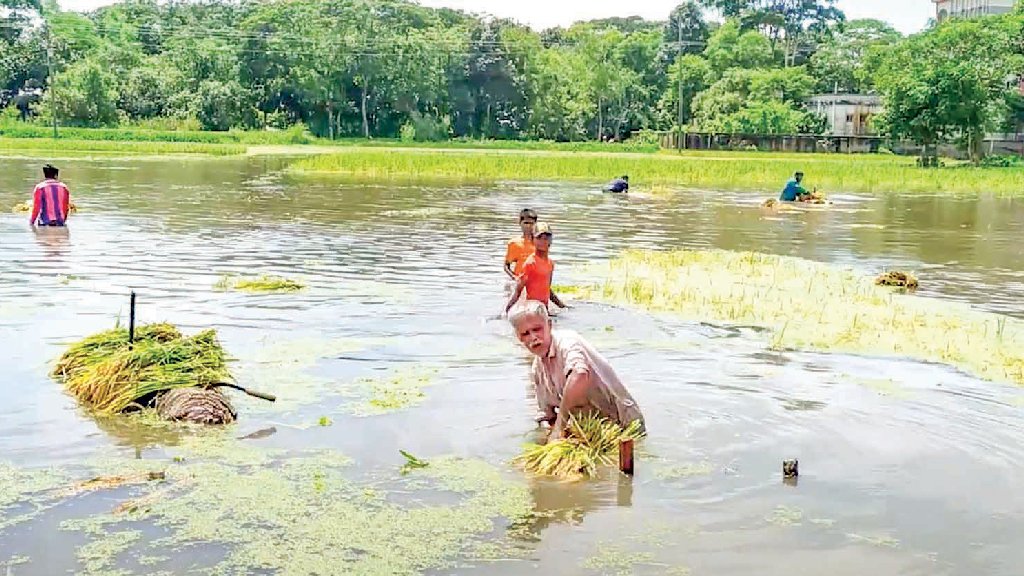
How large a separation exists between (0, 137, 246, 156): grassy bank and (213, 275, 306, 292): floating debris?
42424 mm

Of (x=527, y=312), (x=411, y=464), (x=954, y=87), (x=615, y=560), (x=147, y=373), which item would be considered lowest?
(x=615, y=560)

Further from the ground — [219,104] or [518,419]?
[219,104]

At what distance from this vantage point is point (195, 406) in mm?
7285

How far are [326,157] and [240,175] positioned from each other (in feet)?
18.6

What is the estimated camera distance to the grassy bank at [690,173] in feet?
125

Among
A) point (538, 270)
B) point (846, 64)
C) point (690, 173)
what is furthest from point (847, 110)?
point (538, 270)

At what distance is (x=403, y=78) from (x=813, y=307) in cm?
6846

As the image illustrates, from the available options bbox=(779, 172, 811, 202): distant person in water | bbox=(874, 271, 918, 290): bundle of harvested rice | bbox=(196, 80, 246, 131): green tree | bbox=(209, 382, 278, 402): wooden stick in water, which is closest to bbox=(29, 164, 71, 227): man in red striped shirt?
bbox=(209, 382, 278, 402): wooden stick in water

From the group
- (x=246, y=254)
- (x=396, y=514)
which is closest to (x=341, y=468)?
(x=396, y=514)

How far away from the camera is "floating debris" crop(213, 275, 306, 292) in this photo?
13.1 m

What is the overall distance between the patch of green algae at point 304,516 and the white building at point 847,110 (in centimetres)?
6826

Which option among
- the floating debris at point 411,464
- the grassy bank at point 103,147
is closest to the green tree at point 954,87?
the grassy bank at point 103,147

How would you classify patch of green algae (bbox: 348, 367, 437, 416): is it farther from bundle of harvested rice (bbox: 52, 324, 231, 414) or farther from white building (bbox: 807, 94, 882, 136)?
white building (bbox: 807, 94, 882, 136)

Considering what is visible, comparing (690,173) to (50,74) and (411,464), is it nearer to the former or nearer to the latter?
(411,464)
